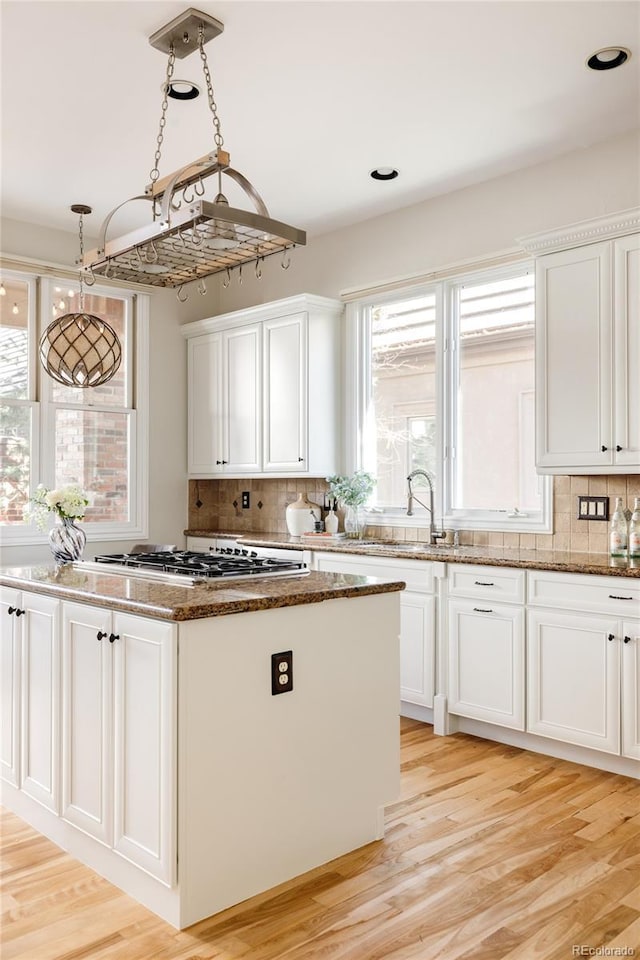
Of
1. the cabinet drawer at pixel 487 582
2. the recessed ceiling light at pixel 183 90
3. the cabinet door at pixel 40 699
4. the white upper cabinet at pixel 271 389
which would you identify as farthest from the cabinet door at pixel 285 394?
the cabinet door at pixel 40 699

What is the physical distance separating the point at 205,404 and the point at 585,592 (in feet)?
11.0

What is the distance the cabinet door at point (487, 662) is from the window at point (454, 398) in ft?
2.16

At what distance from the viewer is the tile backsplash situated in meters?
3.77

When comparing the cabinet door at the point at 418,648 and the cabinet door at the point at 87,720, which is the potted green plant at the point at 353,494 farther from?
the cabinet door at the point at 87,720

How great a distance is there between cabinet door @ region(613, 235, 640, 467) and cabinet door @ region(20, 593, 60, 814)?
245 centimetres

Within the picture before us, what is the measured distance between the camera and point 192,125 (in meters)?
3.65

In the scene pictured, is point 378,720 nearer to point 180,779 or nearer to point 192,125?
point 180,779

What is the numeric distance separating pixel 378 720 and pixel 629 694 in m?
1.17

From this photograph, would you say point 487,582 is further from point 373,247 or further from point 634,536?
point 373,247

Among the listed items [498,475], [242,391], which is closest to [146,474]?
[242,391]

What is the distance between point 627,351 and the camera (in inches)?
Answer: 134

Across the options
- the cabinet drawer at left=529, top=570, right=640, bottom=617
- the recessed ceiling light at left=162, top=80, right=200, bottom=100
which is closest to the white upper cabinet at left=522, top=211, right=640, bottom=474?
the cabinet drawer at left=529, top=570, right=640, bottom=617

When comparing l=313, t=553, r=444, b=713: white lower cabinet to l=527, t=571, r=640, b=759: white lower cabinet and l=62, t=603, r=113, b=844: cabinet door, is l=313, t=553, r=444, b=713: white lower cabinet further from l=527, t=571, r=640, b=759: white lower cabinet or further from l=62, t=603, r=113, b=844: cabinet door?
l=62, t=603, r=113, b=844: cabinet door
